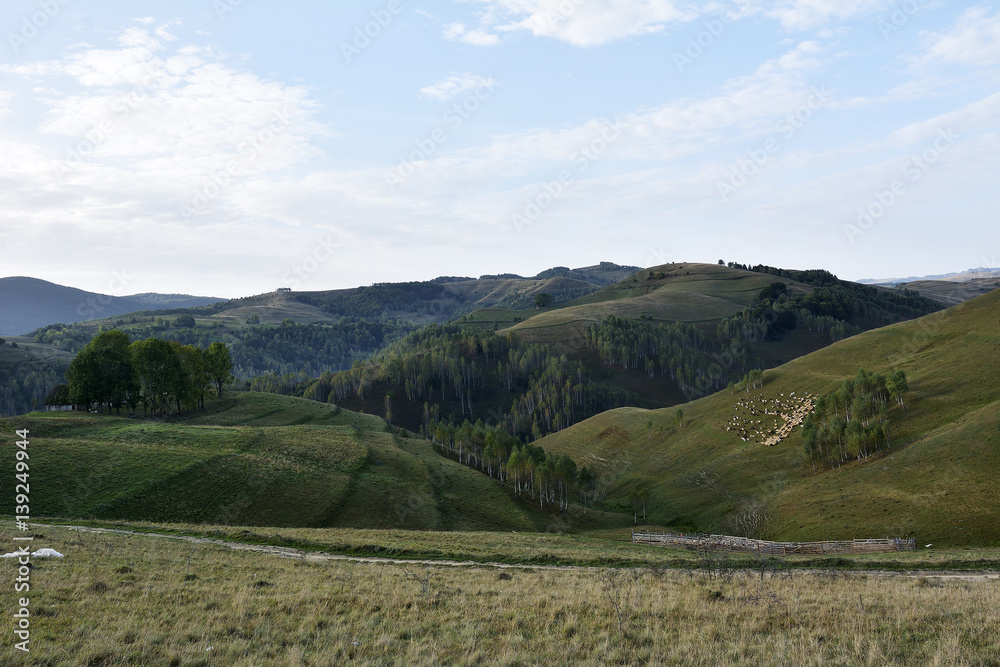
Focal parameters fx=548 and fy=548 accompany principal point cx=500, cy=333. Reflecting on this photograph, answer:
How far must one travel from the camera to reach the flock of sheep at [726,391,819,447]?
10169 centimetres

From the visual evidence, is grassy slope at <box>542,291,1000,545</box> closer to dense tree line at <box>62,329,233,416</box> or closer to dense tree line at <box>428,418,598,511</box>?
dense tree line at <box>428,418,598,511</box>

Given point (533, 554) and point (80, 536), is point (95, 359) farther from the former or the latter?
point (533, 554)

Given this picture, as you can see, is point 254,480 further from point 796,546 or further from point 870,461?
point 870,461

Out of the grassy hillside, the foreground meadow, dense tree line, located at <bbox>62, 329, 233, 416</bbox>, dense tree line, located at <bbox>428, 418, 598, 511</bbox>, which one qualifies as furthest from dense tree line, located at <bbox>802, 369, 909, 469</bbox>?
dense tree line, located at <bbox>62, 329, 233, 416</bbox>

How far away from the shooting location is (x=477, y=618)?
18.7 metres

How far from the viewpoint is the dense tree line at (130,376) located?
102 m

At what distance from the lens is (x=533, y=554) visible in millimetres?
40312

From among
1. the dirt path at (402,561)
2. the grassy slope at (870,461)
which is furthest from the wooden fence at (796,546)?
the dirt path at (402,561)

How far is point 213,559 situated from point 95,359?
93.9 m

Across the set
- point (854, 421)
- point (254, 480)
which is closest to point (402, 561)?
point (254, 480)

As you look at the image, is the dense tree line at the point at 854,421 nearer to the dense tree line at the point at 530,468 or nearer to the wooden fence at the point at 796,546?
the wooden fence at the point at 796,546

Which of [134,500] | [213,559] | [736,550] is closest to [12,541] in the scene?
[213,559]

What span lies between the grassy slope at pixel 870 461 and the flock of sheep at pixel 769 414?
2217 mm

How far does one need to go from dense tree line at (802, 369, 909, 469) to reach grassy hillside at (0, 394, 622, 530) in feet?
117
